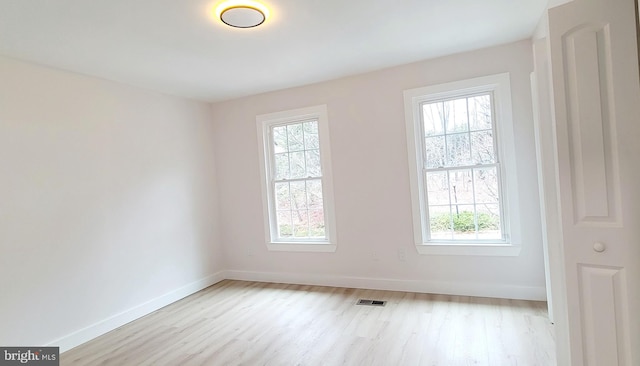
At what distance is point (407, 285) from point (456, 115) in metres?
1.92

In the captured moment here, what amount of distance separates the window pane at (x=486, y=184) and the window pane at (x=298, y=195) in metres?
2.01

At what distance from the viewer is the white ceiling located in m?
2.15

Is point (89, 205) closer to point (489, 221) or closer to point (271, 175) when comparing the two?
point (271, 175)

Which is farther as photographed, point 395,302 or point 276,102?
point 276,102

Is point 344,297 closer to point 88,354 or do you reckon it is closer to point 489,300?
point 489,300

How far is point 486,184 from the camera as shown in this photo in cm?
334

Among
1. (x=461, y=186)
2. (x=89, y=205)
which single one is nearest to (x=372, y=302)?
(x=461, y=186)

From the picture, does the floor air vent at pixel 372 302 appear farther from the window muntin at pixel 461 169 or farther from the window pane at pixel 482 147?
the window pane at pixel 482 147

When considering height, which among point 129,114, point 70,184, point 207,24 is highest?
point 207,24

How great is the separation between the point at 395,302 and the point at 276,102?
2.79m

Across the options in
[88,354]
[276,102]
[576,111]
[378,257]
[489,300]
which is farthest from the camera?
[276,102]

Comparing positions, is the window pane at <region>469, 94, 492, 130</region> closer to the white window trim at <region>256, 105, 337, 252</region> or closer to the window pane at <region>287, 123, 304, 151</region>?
the white window trim at <region>256, 105, 337, 252</region>

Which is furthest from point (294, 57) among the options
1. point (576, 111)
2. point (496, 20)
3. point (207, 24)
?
point (576, 111)

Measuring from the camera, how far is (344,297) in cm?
359
